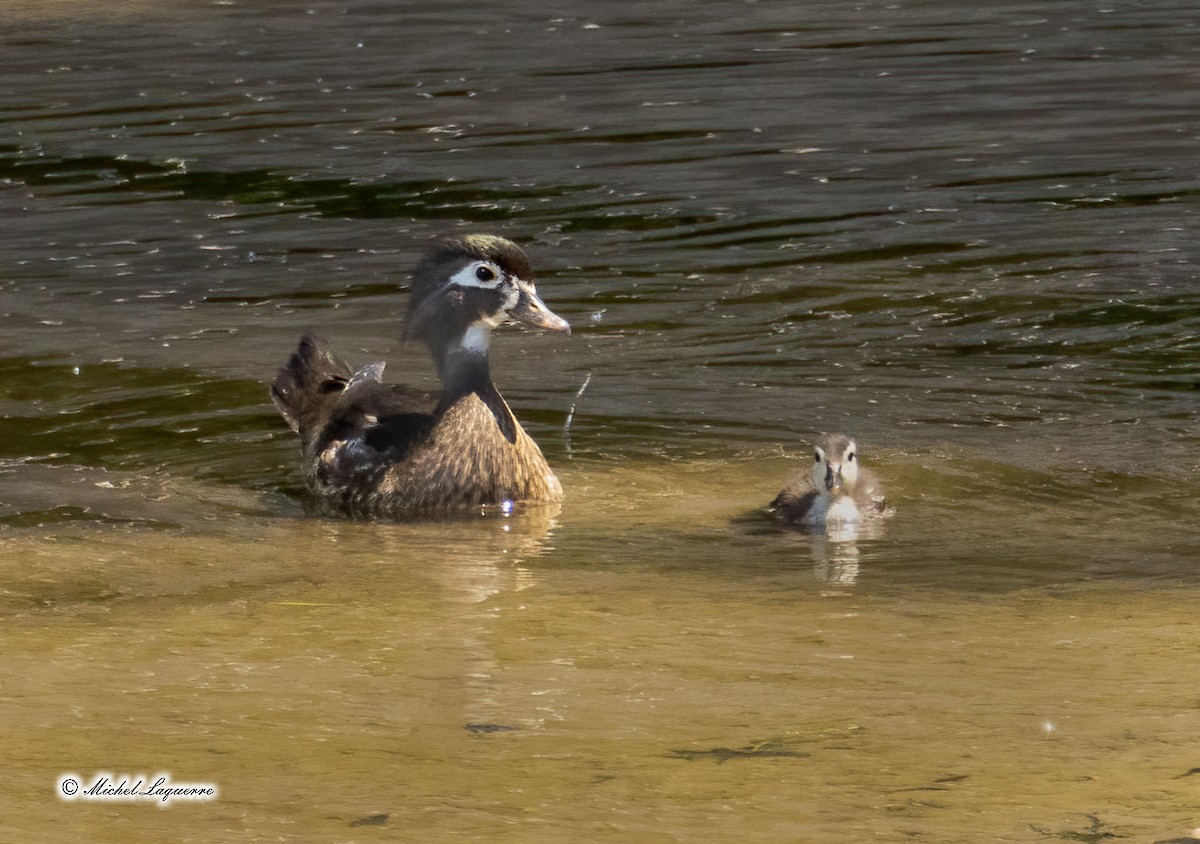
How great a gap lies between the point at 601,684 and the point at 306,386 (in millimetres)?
4203

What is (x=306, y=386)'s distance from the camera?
10.3 m

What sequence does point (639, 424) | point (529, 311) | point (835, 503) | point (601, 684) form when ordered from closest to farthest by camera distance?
point (601, 684)
point (835, 503)
point (529, 311)
point (639, 424)

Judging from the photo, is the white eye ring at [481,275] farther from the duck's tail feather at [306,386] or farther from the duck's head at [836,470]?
the duck's head at [836,470]

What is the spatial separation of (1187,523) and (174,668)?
402 centimetres

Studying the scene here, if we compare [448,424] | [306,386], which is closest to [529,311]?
[448,424]

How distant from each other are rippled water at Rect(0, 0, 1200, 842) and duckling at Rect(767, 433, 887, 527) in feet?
0.46

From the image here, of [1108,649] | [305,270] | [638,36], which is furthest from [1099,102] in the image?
[1108,649]

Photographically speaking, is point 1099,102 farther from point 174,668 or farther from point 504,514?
point 174,668

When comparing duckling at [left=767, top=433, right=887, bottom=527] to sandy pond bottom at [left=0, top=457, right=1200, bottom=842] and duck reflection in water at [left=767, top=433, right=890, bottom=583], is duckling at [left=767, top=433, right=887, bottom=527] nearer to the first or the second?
duck reflection in water at [left=767, top=433, right=890, bottom=583]

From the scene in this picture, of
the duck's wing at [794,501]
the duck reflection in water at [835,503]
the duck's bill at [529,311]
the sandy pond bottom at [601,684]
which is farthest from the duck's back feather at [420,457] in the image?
the duck reflection in water at [835,503]

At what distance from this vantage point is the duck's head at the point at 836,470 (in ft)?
28.6

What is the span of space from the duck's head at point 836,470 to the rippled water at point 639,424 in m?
0.23

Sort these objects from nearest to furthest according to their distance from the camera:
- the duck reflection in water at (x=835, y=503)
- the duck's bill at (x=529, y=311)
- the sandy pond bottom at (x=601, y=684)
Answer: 1. the sandy pond bottom at (x=601, y=684)
2. the duck reflection in water at (x=835, y=503)
3. the duck's bill at (x=529, y=311)

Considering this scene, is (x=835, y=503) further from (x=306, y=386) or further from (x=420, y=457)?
(x=306, y=386)
